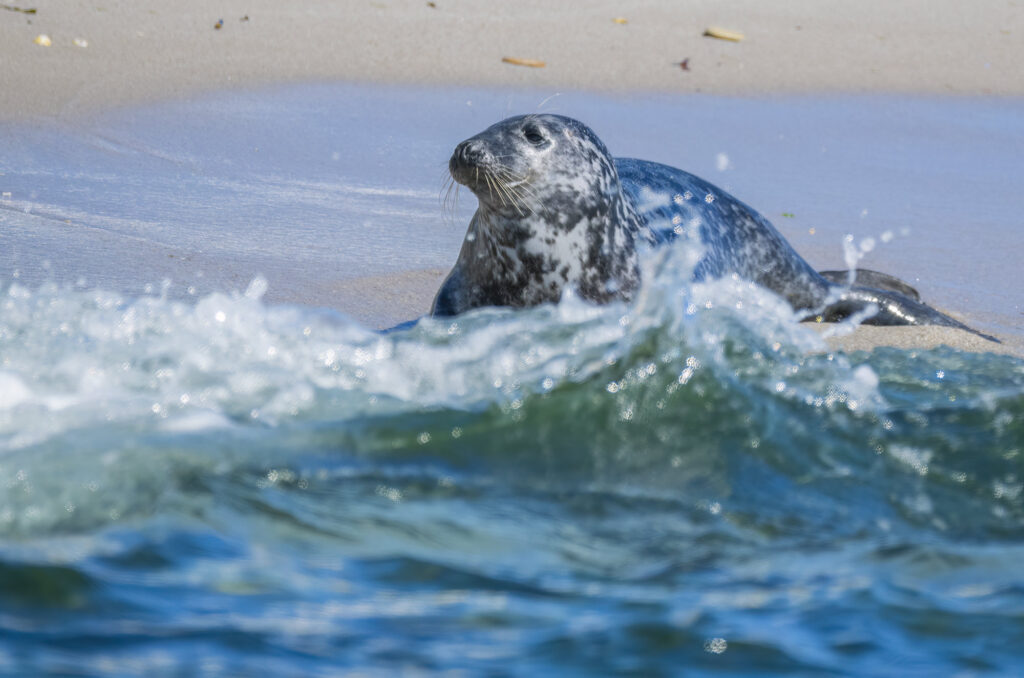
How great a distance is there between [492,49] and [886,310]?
5.46 metres

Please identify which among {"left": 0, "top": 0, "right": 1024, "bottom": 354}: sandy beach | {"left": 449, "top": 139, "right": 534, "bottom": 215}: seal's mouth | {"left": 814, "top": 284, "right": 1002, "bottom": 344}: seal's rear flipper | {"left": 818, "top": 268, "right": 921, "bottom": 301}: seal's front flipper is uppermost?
{"left": 0, "top": 0, "right": 1024, "bottom": 354}: sandy beach

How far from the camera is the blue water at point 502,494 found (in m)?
2.31

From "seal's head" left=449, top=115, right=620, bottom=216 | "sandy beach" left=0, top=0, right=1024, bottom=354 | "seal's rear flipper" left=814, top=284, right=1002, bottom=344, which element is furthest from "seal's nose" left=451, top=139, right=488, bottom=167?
"sandy beach" left=0, top=0, right=1024, bottom=354

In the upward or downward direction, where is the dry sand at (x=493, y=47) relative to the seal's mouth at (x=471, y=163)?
upward

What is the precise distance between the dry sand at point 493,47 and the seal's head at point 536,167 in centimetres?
397

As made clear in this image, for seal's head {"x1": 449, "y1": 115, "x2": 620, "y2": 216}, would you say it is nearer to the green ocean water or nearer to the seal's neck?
the seal's neck

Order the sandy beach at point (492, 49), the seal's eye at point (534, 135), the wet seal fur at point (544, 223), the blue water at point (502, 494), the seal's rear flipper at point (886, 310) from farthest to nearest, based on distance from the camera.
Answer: the sandy beach at point (492, 49) < the seal's rear flipper at point (886, 310) < the seal's eye at point (534, 135) < the wet seal fur at point (544, 223) < the blue water at point (502, 494)

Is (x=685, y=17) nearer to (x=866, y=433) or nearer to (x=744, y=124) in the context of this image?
Answer: (x=744, y=124)

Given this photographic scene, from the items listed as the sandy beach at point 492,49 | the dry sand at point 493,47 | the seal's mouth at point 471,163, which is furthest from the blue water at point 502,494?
the dry sand at point 493,47

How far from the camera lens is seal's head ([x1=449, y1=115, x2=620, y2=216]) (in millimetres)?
4387

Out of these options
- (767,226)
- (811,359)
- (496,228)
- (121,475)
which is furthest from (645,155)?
(121,475)

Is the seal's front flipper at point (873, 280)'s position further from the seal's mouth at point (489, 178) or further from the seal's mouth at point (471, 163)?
the seal's mouth at point (471, 163)

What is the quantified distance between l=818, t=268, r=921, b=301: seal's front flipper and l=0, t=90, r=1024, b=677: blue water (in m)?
1.48

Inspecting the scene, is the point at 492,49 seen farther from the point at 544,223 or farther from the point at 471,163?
the point at 471,163
